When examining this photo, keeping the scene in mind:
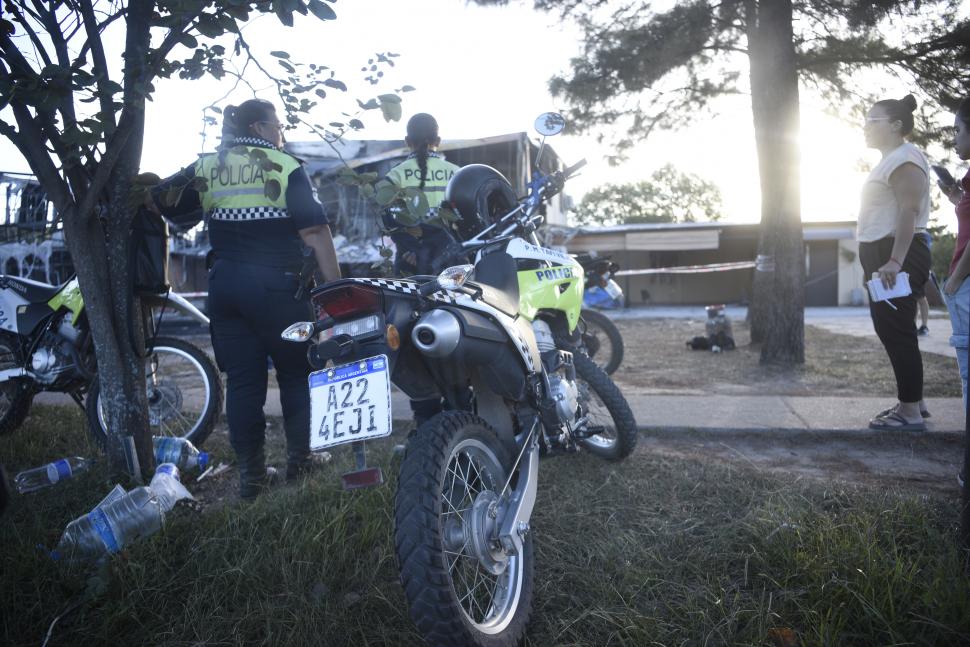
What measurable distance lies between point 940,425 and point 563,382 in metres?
2.46

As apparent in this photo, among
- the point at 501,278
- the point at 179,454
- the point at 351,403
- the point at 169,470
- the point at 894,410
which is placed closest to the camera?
the point at 351,403

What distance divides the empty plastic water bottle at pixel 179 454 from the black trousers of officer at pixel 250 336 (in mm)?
433

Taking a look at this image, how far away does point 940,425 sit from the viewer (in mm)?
3582

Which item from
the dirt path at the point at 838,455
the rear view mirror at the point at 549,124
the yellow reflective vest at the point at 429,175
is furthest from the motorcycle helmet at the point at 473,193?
the dirt path at the point at 838,455

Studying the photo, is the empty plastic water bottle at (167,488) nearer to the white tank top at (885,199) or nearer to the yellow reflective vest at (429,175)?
the yellow reflective vest at (429,175)

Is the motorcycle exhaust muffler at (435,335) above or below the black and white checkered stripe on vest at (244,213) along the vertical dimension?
below

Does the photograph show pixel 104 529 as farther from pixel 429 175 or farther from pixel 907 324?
pixel 907 324

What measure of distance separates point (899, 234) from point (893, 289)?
0.96 feet

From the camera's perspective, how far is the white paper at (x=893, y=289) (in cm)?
344

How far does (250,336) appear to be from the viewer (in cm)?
291

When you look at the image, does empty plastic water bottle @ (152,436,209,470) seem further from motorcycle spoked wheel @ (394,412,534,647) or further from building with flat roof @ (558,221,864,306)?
building with flat roof @ (558,221,864,306)

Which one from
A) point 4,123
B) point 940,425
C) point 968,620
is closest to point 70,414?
point 4,123

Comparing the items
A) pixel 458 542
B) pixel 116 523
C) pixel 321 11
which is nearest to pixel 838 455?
pixel 458 542

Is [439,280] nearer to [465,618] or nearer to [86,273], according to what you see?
[465,618]
